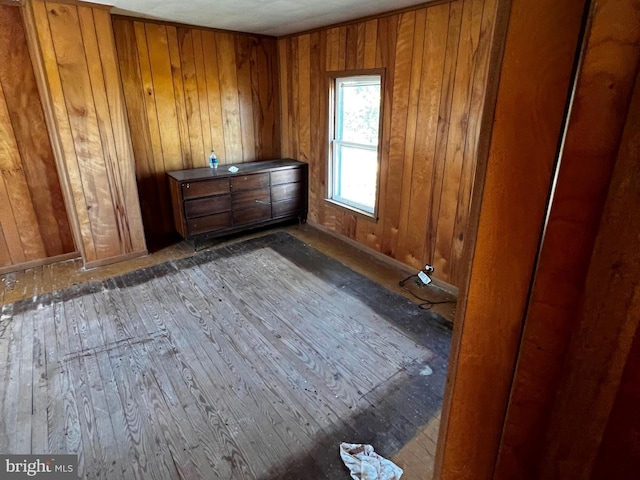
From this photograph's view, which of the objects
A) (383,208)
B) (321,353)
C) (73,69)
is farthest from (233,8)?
(321,353)

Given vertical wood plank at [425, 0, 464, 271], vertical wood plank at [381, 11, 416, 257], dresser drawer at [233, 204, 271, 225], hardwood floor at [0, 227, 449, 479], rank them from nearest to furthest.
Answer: hardwood floor at [0, 227, 449, 479] < vertical wood plank at [425, 0, 464, 271] < vertical wood plank at [381, 11, 416, 257] < dresser drawer at [233, 204, 271, 225]

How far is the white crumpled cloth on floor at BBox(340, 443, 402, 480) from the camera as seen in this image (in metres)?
1.53

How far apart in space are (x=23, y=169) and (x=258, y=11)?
2.51 meters

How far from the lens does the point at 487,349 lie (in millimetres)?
547

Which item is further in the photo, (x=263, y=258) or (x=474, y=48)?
(x=263, y=258)

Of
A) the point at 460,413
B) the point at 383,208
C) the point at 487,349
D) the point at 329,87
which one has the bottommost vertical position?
the point at 383,208

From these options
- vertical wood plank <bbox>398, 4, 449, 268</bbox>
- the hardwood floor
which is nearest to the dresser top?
the hardwood floor

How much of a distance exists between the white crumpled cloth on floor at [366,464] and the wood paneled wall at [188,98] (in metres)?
3.29

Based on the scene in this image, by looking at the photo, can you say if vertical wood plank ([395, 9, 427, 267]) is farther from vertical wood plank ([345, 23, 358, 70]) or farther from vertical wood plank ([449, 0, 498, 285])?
vertical wood plank ([345, 23, 358, 70])

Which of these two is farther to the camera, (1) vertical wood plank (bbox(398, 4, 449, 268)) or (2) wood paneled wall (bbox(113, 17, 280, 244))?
(2) wood paneled wall (bbox(113, 17, 280, 244))

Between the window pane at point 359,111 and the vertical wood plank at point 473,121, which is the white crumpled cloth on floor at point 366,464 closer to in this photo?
the vertical wood plank at point 473,121

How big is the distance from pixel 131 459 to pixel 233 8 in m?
3.22

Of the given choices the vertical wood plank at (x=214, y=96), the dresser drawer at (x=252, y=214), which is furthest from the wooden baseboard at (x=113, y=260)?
the vertical wood plank at (x=214, y=96)

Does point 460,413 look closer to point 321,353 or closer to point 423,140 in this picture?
point 321,353
